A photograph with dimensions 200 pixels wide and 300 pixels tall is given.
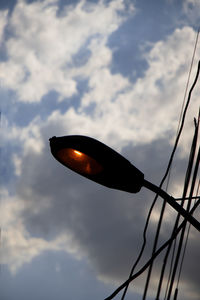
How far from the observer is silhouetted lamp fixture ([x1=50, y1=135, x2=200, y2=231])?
187 cm

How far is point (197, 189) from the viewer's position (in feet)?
11.8

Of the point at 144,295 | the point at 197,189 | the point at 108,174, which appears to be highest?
the point at 197,189

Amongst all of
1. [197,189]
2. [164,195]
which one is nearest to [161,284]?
[197,189]

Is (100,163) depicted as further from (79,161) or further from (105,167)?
(79,161)

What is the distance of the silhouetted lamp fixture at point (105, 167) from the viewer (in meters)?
1.87

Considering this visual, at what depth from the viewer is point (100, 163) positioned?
189 cm

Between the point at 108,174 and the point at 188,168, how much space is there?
5.64 ft

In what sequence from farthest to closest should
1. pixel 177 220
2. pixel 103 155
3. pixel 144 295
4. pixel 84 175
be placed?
pixel 144 295 → pixel 177 220 → pixel 84 175 → pixel 103 155

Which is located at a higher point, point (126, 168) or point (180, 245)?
point (180, 245)

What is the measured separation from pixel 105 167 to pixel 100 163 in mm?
39

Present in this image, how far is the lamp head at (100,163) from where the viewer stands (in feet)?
6.15

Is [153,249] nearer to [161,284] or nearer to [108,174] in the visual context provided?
[161,284]

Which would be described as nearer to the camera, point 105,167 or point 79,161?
point 105,167

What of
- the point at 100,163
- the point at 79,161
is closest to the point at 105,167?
the point at 100,163
